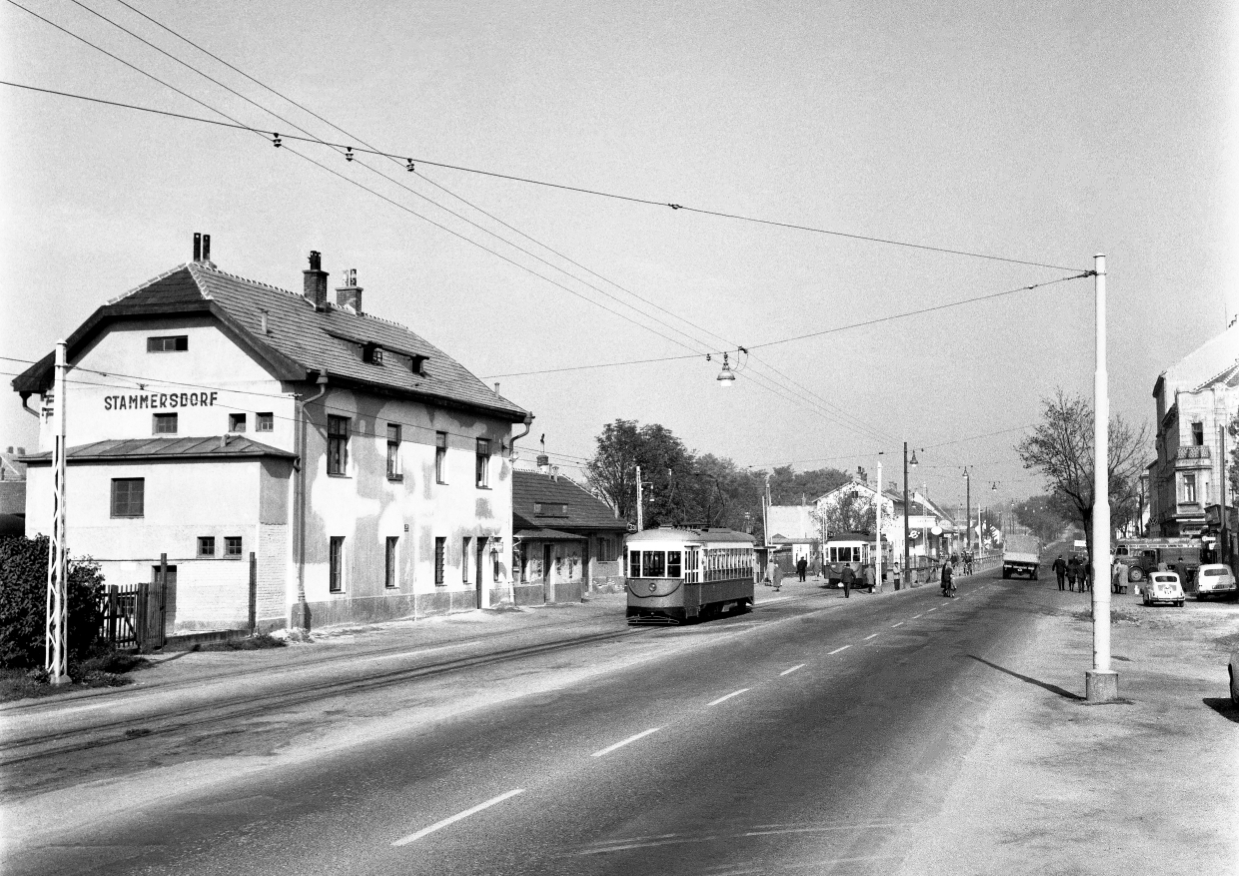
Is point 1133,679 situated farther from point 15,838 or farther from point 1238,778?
point 15,838

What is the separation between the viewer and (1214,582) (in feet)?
170

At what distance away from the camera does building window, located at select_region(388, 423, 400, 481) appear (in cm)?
3675

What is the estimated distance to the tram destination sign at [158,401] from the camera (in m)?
33.1

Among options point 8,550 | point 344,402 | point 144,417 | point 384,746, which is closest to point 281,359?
point 344,402

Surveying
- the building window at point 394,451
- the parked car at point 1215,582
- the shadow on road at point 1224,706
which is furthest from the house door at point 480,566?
the parked car at point 1215,582

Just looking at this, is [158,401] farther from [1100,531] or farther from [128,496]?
[1100,531]

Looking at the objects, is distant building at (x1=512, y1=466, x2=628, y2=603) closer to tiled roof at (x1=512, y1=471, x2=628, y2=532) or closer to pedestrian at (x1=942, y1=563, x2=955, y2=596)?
tiled roof at (x1=512, y1=471, x2=628, y2=532)

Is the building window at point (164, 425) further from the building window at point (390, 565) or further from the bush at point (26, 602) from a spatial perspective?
the bush at point (26, 602)

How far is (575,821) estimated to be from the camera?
9180 millimetres

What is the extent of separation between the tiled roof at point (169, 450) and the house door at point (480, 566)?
12.2 meters

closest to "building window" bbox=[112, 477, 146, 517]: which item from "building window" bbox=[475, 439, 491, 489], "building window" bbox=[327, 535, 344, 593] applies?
"building window" bbox=[327, 535, 344, 593]

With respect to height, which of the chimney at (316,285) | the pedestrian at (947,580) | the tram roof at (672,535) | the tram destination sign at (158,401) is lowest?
the pedestrian at (947,580)

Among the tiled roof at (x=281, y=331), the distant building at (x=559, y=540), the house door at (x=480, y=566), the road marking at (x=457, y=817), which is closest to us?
the road marking at (x=457, y=817)

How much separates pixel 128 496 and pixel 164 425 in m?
2.72
